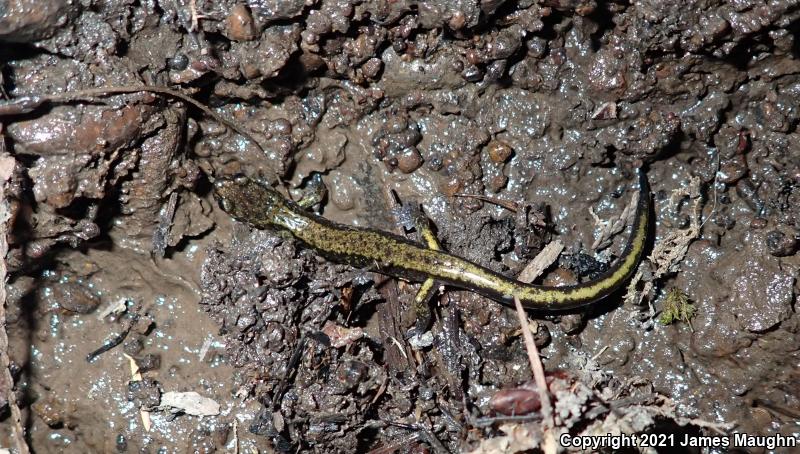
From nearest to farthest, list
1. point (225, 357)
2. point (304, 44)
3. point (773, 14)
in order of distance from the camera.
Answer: point (773, 14) → point (304, 44) → point (225, 357)

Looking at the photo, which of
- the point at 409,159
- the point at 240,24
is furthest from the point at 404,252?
the point at 240,24

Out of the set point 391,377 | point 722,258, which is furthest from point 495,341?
point 722,258

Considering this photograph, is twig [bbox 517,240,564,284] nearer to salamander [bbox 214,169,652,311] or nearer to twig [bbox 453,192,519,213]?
salamander [bbox 214,169,652,311]

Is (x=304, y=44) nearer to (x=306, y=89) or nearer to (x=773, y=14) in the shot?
(x=306, y=89)

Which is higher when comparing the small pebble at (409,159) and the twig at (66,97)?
the twig at (66,97)

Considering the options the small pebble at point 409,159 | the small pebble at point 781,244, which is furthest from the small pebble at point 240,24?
the small pebble at point 781,244

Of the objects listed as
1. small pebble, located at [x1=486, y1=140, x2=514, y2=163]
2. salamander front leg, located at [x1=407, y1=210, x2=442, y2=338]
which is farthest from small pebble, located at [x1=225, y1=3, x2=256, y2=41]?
small pebble, located at [x1=486, y1=140, x2=514, y2=163]

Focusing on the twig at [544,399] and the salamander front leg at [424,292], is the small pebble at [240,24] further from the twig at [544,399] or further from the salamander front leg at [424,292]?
the twig at [544,399]
